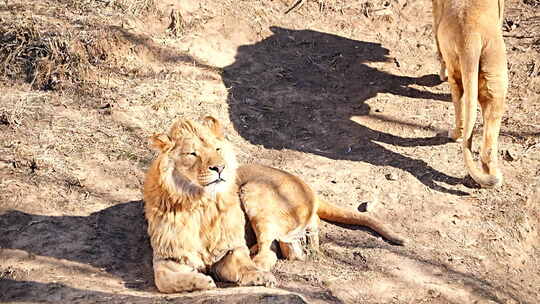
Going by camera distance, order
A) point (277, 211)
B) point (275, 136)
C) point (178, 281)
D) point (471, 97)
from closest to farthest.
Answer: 1. point (178, 281)
2. point (277, 211)
3. point (471, 97)
4. point (275, 136)

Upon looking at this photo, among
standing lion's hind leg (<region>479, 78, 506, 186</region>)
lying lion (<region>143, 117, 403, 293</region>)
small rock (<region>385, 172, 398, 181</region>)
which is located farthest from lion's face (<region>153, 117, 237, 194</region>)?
standing lion's hind leg (<region>479, 78, 506, 186</region>)

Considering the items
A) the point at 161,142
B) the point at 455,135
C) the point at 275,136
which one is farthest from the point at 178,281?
the point at 455,135

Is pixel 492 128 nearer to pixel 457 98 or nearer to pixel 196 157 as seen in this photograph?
pixel 457 98

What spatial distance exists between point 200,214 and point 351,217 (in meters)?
1.63

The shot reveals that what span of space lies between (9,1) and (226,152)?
5306 mm

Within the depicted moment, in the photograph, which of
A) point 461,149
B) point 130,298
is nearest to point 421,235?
point 461,149

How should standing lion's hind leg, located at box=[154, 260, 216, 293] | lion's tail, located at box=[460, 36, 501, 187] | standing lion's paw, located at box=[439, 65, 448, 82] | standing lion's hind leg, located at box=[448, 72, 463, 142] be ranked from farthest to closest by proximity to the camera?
standing lion's paw, located at box=[439, 65, 448, 82] < standing lion's hind leg, located at box=[448, 72, 463, 142] < lion's tail, located at box=[460, 36, 501, 187] < standing lion's hind leg, located at box=[154, 260, 216, 293]

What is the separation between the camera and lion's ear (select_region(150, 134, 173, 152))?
4.83 meters

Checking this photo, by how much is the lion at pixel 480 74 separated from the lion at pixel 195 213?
2952 mm

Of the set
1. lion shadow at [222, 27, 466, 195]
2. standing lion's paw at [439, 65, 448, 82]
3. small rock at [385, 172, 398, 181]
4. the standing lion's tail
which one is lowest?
the standing lion's tail

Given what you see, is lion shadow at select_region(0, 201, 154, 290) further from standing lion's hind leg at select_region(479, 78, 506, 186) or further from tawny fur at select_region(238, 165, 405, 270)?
standing lion's hind leg at select_region(479, 78, 506, 186)

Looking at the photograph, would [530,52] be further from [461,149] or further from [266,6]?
[266,6]

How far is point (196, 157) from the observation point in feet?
15.8

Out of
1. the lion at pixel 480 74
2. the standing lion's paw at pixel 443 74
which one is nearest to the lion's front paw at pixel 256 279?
the lion at pixel 480 74
